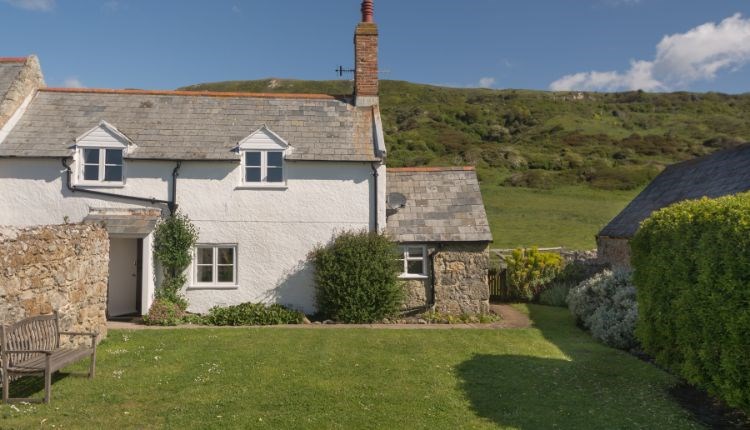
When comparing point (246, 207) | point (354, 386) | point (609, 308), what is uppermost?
point (246, 207)

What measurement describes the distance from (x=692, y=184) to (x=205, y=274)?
17.7 meters

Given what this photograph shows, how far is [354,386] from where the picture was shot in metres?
8.41

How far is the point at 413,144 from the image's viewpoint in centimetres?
6103

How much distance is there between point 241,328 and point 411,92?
346 feet

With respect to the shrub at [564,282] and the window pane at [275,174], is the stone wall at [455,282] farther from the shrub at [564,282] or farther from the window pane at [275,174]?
the window pane at [275,174]

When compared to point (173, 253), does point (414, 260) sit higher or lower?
lower

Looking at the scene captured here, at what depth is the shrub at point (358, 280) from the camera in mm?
14820

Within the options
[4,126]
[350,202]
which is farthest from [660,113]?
[4,126]

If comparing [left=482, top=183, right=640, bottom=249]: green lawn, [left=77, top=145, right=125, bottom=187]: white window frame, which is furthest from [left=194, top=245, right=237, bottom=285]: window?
[left=482, top=183, right=640, bottom=249]: green lawn

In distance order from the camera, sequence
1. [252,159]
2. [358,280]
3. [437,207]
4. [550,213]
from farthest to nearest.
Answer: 1. [550,213]
2. [437,207]
3. [252,159]
4. [358,280]

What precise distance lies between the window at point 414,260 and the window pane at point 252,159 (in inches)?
210

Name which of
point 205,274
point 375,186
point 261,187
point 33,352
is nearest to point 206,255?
point 205,274

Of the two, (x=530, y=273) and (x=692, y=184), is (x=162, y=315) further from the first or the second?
(x=692, y=184)

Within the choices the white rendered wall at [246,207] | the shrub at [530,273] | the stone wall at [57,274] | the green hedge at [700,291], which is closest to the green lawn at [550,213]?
the shrub at [530,273]
